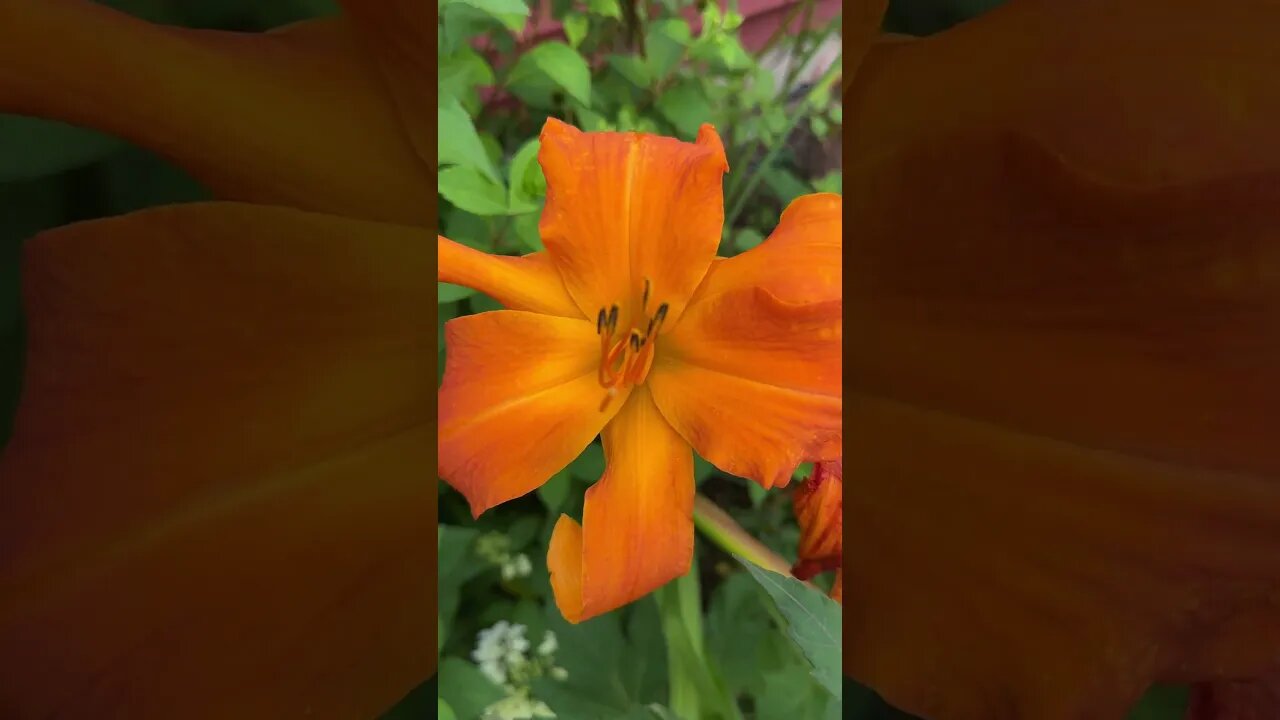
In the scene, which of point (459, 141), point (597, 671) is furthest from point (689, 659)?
point (459, 141)

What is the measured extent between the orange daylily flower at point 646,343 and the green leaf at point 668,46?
26mm

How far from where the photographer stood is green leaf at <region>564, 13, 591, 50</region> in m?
0.17

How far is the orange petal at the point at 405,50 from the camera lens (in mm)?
130

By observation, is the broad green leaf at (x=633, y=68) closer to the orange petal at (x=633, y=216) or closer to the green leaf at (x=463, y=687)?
the orange petal at (x=633, y=216)

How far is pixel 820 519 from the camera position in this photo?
0.17 m

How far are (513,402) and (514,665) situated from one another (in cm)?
7

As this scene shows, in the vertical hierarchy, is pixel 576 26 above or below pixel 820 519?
above

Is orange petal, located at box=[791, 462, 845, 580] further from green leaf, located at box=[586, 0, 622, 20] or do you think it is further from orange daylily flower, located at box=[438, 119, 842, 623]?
green leaf, located at box=[586, 0, 622, 20]

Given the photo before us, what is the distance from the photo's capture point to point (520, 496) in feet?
0.49

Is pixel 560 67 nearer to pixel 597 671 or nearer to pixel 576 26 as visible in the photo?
pixel 576 26

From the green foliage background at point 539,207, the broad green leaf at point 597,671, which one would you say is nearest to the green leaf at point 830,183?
the green foliage background at point 539,207

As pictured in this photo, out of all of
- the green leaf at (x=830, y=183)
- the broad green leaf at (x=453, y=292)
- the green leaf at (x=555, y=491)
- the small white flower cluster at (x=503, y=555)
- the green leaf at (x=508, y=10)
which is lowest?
the small white flower cluster at (x=503, y=555)
